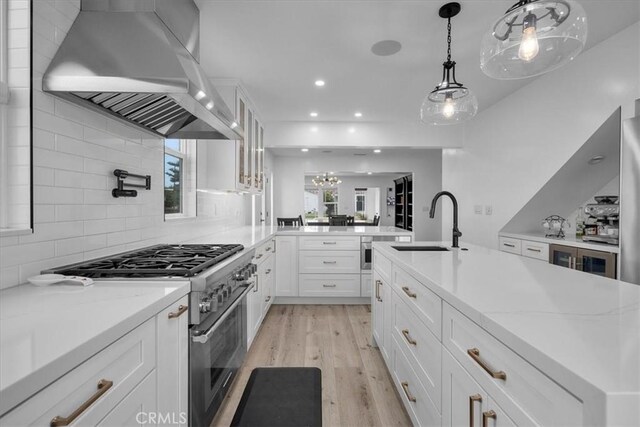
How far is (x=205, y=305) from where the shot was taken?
1365 mm

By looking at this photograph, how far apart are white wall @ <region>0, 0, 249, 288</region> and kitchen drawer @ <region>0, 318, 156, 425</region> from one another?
632 mm

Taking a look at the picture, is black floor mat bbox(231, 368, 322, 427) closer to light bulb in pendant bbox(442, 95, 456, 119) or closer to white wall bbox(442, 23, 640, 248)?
light bulb in pendant bbox(442, 95, 456, 119)

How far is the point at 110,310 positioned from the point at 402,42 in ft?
8.72

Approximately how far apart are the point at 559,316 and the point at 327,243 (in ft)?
10.4

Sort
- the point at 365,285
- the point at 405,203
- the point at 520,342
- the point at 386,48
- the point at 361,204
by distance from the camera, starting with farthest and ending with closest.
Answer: the point at 361,204 < the point at 405,203 < the point at 365,285 < the point at 386,48 < the point at 520,342

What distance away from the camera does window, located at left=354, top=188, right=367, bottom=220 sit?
12883 millimetres

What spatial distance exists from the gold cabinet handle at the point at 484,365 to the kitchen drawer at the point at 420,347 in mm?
294

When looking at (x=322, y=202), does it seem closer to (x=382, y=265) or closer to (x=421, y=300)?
(x=382, y=265)

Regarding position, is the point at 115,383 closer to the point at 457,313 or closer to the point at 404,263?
the point at 457,313

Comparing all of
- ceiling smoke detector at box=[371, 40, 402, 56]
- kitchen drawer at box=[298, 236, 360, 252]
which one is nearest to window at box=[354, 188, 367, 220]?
kitchen drawer at box=[298, 236, 360, 252]

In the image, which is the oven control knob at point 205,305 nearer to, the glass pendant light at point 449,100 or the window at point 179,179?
the window at point 179,179

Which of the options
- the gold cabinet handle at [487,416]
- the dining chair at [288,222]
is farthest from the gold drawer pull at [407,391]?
the dining chair at [288,222]

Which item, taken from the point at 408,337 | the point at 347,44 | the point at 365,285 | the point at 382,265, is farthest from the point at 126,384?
the point at 365,285

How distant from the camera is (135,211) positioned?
1917 mm
